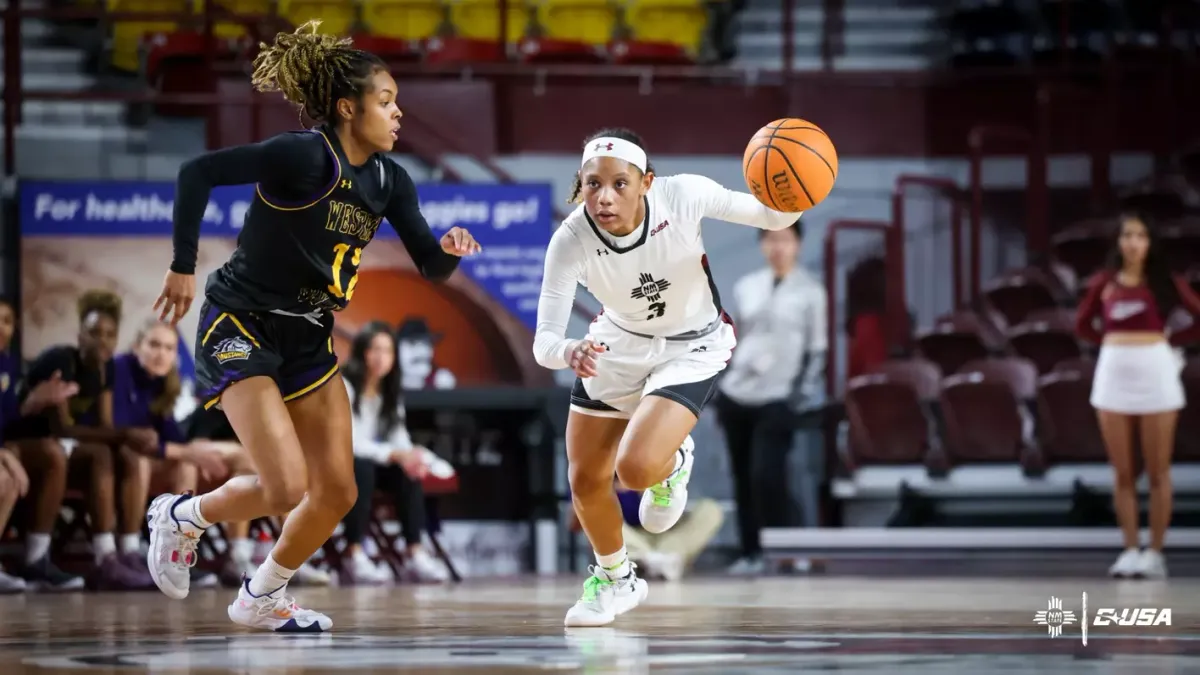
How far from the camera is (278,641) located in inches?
202

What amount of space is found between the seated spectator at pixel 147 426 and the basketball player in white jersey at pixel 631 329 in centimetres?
380

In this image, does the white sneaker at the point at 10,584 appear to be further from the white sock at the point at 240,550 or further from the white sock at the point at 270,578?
the white sock at the point at 270,578

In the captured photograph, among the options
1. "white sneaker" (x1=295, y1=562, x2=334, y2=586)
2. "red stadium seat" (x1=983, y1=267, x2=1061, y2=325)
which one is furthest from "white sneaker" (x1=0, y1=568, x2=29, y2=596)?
"red stadium seat" (x1=983, y1=267, x2=1061, y2=325)

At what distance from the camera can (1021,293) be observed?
12047 millimetres

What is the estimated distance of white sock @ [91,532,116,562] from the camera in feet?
29.6

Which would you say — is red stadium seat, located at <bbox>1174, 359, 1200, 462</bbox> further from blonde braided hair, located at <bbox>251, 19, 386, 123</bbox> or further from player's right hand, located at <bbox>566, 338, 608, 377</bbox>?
blonde braided hair, located at <bbox>251, 19, 386, 123</bbox>

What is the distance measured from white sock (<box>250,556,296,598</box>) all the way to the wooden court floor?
0.18 m

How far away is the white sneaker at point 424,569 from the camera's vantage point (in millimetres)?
9750

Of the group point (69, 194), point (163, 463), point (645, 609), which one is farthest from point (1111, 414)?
point (69, 194)

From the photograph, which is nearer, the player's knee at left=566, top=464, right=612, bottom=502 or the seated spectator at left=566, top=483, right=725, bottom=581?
the player's knee at left=566, top=464, right=612, bottom=502

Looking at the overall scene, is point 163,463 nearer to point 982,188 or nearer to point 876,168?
point 876,168

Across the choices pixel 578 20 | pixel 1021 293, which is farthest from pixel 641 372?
pixel 578 20

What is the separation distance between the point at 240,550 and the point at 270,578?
3.81 meters

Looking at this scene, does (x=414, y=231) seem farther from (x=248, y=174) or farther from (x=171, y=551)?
(x=171, y=551)
